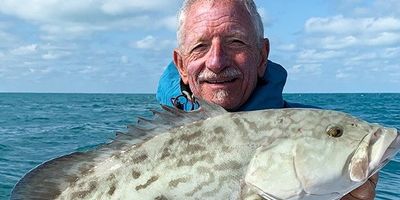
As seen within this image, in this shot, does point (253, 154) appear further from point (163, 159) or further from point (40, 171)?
point (40, 171)

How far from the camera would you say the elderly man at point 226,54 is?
4711 mm

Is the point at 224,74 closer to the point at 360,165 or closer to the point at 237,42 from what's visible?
the point at 237,42

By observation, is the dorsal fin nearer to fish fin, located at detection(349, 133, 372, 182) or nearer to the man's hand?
fish fin, located at detection(349, 133, 372, 182)

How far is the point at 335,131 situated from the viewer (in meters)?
3.44

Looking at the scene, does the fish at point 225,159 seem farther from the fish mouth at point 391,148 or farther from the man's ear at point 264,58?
the man's ear at point 264,58

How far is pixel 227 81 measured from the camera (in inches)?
186

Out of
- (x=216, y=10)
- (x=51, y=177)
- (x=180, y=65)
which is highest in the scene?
(x=216, y=10)

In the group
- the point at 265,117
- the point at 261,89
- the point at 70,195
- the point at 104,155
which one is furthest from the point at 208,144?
the point at 261,89

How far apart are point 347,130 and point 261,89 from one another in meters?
1.61

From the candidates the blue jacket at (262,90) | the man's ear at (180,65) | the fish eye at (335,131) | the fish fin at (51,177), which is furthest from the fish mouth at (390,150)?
the man's ear at (180,65)

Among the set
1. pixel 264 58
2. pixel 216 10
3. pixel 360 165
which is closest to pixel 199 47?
pixel 216 10

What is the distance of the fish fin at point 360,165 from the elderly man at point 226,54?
5.31 ft

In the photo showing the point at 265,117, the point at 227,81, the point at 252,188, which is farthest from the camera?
the point at 227,81

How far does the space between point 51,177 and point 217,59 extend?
1656 mm
